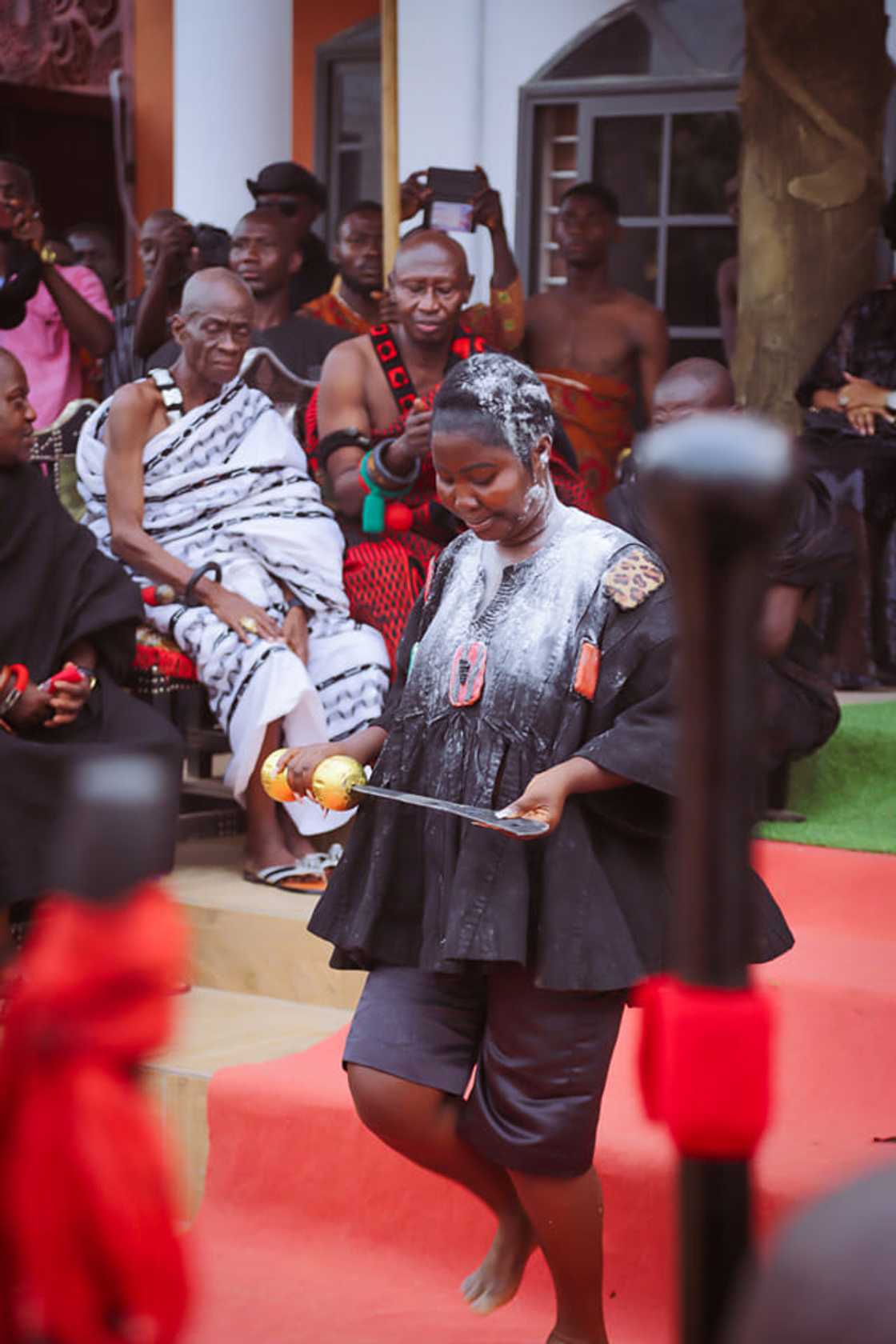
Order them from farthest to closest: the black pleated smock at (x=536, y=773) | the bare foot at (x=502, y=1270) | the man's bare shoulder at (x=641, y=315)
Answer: the man's bare shoulder at (x=641, y=315) < the bare foot at (x=502, y=1270) < the black pleated smock at (x=536, y=773)

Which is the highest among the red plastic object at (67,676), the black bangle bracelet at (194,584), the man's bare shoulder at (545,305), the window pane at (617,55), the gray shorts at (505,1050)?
the window pane at (617,55)

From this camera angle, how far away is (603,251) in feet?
22.9

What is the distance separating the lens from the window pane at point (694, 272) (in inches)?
352

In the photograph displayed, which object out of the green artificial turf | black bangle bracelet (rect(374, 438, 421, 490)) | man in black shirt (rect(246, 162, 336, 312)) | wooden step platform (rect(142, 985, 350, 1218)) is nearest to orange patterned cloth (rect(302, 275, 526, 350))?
man in black shirt (rect(246, 162, 336, 312))

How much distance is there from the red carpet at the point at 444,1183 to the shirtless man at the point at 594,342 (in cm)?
259

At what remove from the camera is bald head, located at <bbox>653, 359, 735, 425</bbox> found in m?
4.23

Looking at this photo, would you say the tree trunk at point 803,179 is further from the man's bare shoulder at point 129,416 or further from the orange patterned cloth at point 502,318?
the man's bare shoulder at point 129,416

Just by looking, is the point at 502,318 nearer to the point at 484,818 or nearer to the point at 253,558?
the point at 253,558

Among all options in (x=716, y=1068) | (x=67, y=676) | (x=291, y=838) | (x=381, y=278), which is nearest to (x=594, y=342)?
(x=381, y=278)

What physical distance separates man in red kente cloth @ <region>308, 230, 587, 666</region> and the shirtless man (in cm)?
121

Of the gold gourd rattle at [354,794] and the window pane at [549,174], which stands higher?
the window pane at [549,174]

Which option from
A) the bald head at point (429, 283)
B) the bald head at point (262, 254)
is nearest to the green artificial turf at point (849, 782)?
the bald head at point (429, 283)

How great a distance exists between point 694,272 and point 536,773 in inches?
261

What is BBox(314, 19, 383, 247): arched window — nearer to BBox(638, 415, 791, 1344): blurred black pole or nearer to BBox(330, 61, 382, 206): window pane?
BBox(330, 61, 382, 206): window pane
